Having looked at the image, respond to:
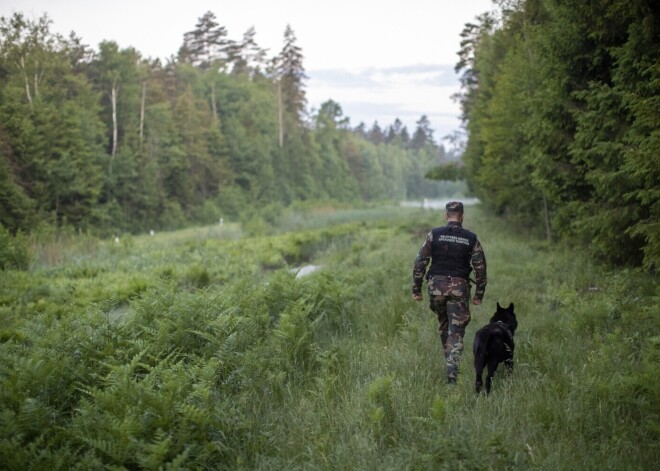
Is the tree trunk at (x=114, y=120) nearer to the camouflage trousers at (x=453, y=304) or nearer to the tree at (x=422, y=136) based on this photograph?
the camouflage trousers at (x=453, y=304)

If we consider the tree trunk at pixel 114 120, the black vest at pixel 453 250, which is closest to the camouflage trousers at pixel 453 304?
the black vest at pixel 453 250

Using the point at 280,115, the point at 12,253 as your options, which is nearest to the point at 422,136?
the point at 280,115

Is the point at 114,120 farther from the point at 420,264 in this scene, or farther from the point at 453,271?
the point at 453,271

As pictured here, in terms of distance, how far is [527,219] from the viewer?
21.7m

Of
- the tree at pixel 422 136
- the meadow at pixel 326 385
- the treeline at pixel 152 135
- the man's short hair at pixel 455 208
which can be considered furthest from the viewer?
the tree at pixel 422 136

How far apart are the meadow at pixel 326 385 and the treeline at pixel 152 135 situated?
2590 cm

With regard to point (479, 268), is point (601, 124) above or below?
above

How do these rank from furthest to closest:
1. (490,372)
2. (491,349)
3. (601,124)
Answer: (601,124), (491,349), (490,372)

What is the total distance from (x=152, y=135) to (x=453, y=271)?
43.0 metres

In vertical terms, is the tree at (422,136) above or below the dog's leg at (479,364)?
above

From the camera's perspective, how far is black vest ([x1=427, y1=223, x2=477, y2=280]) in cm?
668

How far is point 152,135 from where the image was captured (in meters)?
45.0

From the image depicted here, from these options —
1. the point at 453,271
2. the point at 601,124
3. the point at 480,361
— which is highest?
the point at 601,124

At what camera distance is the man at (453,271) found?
6.58 meters
